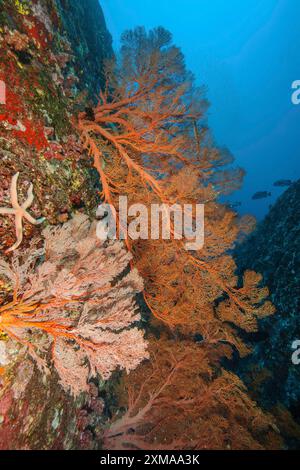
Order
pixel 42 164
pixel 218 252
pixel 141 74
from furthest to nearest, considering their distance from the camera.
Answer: pixel 141 74 < pixel 218 252 < pixel 42 164

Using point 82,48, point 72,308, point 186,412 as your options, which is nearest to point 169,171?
point 72,308

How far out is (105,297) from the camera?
2539mm

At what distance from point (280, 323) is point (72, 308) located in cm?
558

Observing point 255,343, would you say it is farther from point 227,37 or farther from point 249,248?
point 227,37

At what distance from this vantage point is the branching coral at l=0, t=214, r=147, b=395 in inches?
83.8

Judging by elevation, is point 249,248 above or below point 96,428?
above

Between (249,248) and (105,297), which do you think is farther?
(249,248)

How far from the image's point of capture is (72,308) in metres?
2.48

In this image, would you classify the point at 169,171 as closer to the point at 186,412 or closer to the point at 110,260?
the point at 110,260

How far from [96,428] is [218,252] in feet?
12.0

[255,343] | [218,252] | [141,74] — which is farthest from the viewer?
[255,343]
